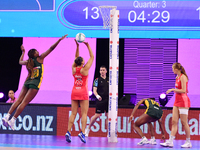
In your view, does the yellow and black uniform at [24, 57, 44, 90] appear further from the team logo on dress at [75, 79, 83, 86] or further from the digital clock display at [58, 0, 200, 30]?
the digital clock display at [58, 0, 200, 30]

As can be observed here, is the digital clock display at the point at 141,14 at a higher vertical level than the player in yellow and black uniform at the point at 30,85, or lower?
higher

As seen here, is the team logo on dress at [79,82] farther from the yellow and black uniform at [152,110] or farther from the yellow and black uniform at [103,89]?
the yellow and black uniform at [152,110]

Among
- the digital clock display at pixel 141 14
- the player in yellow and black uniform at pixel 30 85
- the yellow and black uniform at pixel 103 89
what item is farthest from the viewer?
the digital clock display at pixel 141 14

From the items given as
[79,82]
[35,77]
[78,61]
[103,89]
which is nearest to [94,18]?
[103,89]

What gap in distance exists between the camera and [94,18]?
36.6 feet

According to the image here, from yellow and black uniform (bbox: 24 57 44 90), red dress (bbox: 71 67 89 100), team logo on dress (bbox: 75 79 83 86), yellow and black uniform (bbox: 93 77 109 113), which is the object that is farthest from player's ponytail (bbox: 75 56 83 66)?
yellow and black uniform (bbox: 93 77 109 113)

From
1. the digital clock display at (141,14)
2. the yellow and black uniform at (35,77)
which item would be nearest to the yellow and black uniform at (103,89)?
the yellow and black uniform at (35,77)

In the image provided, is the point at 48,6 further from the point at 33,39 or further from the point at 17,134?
the point at 17,134

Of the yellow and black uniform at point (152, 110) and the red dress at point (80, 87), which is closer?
the red dress at point (80, 87)

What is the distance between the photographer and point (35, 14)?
1136 centimetres

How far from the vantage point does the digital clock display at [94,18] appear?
11023mm

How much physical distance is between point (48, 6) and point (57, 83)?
2.69m

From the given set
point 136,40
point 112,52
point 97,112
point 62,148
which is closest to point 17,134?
point 97,112

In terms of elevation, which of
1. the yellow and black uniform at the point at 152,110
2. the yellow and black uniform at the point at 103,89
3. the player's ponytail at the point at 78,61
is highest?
the player's ponytail at the point at 78,61
